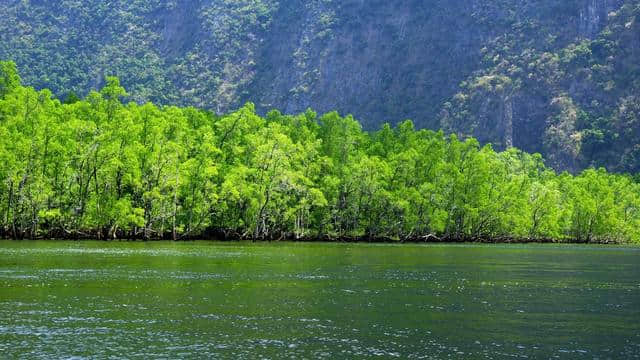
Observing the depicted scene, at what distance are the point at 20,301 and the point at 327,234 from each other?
8560 cm

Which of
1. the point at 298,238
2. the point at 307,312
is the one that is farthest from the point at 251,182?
the point at 307,312

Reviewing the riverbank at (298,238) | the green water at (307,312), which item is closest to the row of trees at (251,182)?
the riverbank at (298,238)

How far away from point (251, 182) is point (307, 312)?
254ft

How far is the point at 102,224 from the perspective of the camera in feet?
319

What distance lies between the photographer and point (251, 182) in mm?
111000

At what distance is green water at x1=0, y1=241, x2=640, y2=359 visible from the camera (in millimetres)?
25906

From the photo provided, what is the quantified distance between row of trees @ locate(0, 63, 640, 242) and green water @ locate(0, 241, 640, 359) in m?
41.4

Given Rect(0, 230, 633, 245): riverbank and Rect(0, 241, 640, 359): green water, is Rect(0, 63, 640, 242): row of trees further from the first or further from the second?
Rect(0, 241, 640, 359): green water

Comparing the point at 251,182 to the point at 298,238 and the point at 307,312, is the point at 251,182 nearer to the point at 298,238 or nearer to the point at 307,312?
the point at 298,238

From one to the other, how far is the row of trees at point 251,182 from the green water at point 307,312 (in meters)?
41.4

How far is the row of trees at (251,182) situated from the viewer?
318 ft

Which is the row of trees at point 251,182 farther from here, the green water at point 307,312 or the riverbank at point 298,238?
the green water at point 307,312

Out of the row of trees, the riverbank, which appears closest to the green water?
the row of trees

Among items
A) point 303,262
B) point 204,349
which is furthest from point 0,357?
point 303,262
